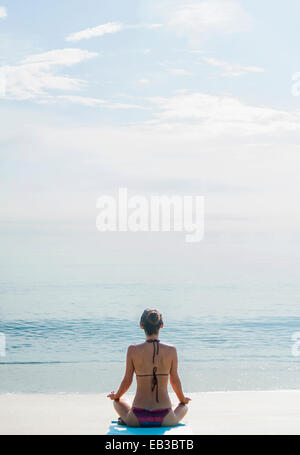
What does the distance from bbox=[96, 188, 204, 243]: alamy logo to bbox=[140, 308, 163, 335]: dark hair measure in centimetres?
4302

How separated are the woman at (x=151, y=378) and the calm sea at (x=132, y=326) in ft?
13.7

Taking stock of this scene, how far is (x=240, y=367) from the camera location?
12.4 meters

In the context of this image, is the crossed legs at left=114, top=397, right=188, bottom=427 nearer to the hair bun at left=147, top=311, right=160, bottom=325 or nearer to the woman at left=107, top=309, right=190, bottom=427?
the woman at left=107, top=309, right=190, bottom=427

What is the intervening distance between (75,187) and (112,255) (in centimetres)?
1616

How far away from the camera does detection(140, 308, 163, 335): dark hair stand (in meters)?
4.87

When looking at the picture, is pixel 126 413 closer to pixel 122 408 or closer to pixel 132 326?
pixel 122 408

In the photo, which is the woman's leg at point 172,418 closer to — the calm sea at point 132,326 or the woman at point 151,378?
the woman at point 151,378

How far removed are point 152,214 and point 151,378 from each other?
49.3 meters

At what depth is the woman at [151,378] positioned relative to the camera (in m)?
4.88

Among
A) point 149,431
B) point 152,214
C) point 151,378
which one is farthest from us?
point 152,214

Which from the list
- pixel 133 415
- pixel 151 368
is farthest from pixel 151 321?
pixel 133 415

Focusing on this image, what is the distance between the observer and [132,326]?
22.8 m
